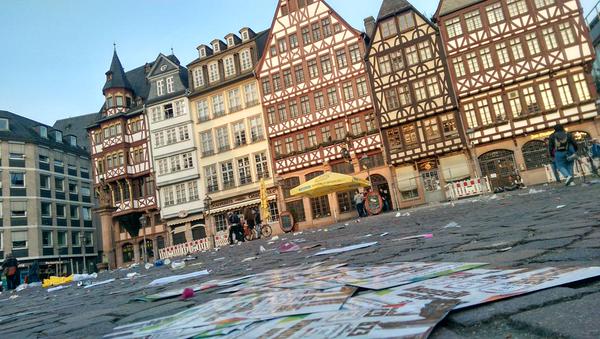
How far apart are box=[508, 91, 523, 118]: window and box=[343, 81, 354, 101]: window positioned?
9487 millimetres

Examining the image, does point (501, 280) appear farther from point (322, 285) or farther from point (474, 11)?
point (474, 11)

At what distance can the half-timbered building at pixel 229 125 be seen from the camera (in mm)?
29922

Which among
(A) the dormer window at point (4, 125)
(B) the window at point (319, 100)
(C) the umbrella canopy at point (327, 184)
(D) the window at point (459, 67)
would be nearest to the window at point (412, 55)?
(D) the window at point (459, 67)

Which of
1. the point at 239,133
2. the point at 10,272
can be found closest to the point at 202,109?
the point at 239,133

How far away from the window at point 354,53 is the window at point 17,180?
111 feet

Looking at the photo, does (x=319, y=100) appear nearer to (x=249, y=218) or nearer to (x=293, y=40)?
(x=293, y=40)

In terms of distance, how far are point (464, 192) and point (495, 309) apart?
68.8 feet

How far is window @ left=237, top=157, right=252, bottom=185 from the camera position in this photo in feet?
98.6

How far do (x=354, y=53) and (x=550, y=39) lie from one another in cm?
1140

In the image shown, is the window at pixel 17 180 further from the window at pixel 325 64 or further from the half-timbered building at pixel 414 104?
the half-timbered building at pixel 414 104

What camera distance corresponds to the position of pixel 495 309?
1468 mm

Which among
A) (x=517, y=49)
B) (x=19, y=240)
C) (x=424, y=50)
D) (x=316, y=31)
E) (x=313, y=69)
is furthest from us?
(x=19, y=240)

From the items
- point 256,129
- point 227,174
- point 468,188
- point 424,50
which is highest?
point 424,50

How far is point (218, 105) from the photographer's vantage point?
3216 cm
